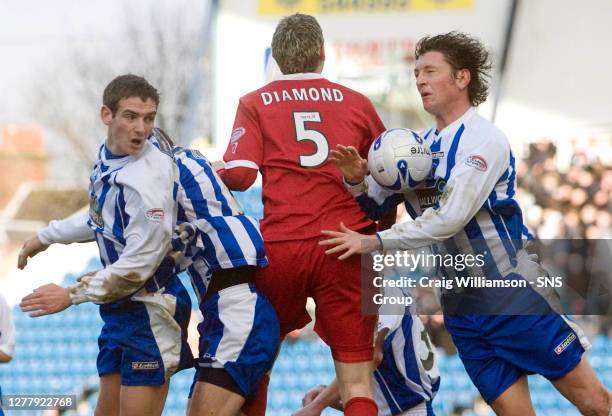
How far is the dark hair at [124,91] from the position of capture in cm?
518

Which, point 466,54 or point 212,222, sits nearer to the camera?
point 212,222

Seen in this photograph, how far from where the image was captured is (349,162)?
5035 millimetres

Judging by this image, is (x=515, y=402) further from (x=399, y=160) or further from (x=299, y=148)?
(x=299, y=148)

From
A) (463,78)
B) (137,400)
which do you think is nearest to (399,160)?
(463,78)

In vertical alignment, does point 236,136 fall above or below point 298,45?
below

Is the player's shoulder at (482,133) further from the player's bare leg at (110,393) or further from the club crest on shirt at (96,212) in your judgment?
the player's bare leg at (110,393)

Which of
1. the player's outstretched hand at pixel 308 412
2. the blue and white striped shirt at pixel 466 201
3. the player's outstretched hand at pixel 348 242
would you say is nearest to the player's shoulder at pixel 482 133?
the blue and white striped shirt at pixel 466 201

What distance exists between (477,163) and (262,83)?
12.9 meters

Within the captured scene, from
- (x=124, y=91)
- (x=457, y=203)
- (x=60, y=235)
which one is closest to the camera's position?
(x=457, y=203)

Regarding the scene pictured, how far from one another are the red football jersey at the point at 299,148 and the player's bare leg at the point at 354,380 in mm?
655

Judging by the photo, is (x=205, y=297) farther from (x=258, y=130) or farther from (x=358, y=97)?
(x=358, y=97)

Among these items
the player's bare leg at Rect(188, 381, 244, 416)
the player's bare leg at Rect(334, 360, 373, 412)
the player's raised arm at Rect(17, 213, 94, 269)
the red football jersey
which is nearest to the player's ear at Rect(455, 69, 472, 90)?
the red football jersey

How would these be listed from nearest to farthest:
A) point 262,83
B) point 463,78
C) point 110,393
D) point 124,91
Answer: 1. point 124,91
2. point 463,78
3. point 110,393
4. point 262,83

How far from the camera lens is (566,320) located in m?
5.21
